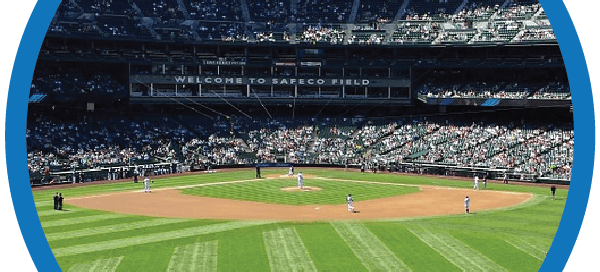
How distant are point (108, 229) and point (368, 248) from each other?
14.4 metres

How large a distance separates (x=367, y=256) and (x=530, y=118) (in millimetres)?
55000

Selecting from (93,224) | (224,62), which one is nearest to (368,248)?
(93,224)

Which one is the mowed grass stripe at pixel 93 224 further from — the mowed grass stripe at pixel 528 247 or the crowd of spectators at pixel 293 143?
the crowd of spectators at pixel 293 143

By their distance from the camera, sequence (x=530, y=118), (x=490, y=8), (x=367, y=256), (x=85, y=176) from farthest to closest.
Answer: (x=490, y=8)
(x=530, y=118)
(x=85, y=176)
(x=367, y=256)

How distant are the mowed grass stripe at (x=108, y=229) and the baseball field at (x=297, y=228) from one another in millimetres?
55

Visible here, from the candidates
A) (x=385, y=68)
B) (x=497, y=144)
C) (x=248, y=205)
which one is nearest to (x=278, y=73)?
(x=385, y=68)

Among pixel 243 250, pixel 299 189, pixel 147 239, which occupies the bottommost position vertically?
pixel 243 250

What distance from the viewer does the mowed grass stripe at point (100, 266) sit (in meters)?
26.9

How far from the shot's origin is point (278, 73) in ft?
300

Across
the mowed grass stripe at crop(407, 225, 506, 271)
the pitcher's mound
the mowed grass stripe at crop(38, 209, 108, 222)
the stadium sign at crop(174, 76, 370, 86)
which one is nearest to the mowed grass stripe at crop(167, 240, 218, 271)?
the mowed grass stripe at crop(407, 225, 506, 271)

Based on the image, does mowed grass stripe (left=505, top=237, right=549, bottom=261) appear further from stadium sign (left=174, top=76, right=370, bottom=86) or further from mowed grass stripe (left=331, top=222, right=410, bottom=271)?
stadium sign (left=174, top=76, right=370, bottom=86)

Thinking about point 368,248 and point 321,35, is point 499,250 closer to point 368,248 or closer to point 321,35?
point 368,248

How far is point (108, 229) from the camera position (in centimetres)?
3584

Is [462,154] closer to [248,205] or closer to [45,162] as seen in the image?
[248,205]
